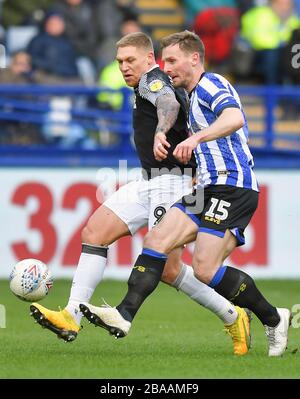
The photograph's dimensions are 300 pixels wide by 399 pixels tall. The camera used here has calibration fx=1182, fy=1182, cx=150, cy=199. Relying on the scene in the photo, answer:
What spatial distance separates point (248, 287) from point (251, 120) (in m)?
6.65

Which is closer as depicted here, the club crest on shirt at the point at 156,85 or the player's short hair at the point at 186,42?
the player's short hair at the point at 186,42

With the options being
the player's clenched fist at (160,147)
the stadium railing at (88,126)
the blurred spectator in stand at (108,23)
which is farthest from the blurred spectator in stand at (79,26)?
the player's clenched fist at (160,147)

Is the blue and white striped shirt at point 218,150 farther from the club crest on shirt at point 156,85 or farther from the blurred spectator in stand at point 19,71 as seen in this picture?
the blurred spectator in stand at point 19,71

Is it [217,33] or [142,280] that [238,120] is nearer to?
[142,280]

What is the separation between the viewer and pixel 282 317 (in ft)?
27.0

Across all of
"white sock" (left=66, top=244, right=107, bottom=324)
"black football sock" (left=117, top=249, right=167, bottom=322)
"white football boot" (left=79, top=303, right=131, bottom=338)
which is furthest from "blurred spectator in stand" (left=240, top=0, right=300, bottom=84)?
"white football boot" (left=79, top=303, right=131, bottom=338)

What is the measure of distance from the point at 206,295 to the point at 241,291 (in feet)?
1.68

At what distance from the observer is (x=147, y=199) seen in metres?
8.75

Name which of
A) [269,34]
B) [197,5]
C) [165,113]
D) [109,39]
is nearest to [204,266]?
[165,113]

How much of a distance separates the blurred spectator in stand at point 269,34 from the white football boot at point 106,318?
356 inches

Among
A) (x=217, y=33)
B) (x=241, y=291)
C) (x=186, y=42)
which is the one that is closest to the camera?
(x=241, y=291)

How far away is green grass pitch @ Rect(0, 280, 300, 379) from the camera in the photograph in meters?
7.34

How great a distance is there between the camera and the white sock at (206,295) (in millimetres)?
8430

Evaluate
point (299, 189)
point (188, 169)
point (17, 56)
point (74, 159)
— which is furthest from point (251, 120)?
point (188, 169)
